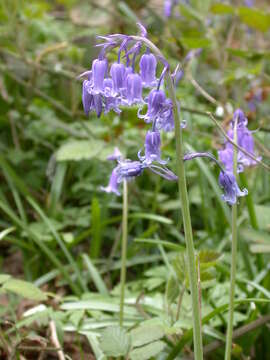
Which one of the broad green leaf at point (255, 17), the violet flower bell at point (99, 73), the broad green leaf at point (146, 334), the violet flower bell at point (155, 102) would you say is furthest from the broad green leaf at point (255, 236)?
the broad green leaf at point (255, 17)

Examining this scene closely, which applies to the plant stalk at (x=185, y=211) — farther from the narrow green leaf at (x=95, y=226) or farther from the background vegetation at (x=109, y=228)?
the narrow green leaf at (x=95, y=226)

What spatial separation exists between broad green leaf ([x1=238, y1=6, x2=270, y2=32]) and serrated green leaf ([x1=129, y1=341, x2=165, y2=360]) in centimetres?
265

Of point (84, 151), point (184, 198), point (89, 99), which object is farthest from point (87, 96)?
point (84, 151)

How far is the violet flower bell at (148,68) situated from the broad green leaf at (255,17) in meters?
2.46

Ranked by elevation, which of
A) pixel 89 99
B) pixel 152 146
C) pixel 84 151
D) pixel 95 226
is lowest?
pixel 95 226

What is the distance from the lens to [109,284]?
135 inches

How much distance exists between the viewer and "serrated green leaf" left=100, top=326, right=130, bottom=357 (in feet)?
6.19

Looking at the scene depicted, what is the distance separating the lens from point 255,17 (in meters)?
3.80

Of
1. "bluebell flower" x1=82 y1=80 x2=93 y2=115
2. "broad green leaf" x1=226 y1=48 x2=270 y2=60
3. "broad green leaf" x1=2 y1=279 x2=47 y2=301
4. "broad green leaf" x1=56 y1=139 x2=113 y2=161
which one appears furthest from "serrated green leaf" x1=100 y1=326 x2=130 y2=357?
"broad green leaf" x1=226 y1=48 x2=270 y2=60

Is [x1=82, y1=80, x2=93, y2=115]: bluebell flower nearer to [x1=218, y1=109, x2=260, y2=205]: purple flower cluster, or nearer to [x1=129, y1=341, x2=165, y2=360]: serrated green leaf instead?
[x1=218, y1=109, x2=260, y2=205]: purple flower cluster

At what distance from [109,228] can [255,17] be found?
188 centimetres

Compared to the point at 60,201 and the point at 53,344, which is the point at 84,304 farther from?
the point at 60,201

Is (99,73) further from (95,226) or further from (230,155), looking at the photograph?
(95,226)

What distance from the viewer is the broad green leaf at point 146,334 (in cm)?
191
